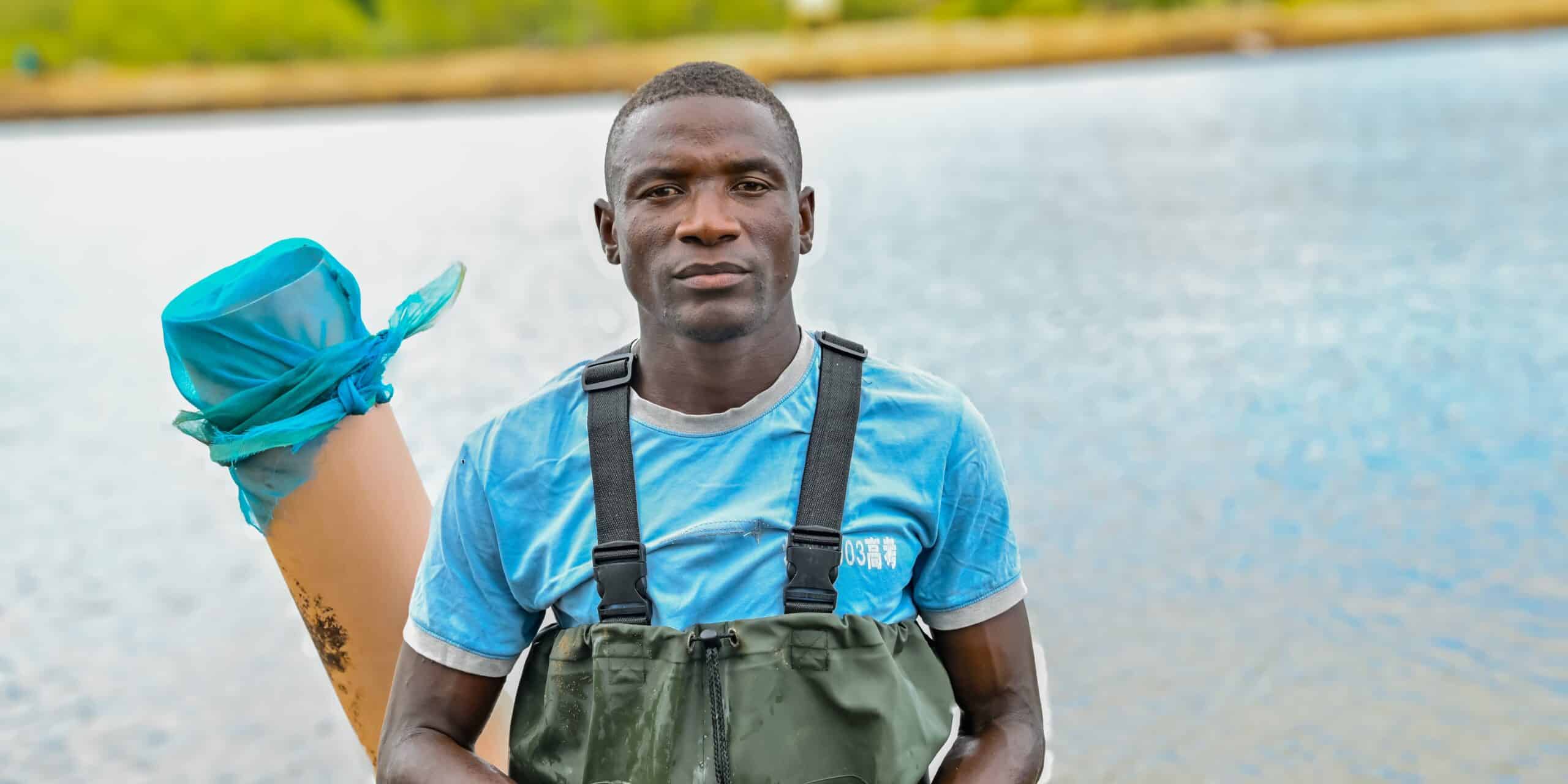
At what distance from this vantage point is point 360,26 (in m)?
68.7

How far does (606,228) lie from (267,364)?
27.7 inches

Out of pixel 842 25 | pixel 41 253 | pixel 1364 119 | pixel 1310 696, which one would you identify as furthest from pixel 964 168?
pixel 842 25

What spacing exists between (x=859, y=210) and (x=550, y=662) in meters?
17.1

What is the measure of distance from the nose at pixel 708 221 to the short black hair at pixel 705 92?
0.13 m

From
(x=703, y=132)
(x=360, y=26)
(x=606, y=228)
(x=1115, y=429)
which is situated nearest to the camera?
(x=703, y=132)

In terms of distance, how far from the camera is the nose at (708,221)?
225 centimetres

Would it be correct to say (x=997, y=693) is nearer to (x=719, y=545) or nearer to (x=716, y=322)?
(x=719, y=545)

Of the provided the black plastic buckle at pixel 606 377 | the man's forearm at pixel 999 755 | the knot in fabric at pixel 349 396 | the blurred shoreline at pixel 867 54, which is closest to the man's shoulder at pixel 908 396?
the black plastic buckle at pixel 606 377

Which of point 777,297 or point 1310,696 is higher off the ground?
point 777,297

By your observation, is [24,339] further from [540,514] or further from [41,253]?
[540,514]

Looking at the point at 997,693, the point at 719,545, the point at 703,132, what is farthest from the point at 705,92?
the point at 997,693

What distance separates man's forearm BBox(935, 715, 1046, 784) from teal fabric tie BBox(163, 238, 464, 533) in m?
1.20

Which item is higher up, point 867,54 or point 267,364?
point 267,364

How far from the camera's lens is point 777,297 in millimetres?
2328
